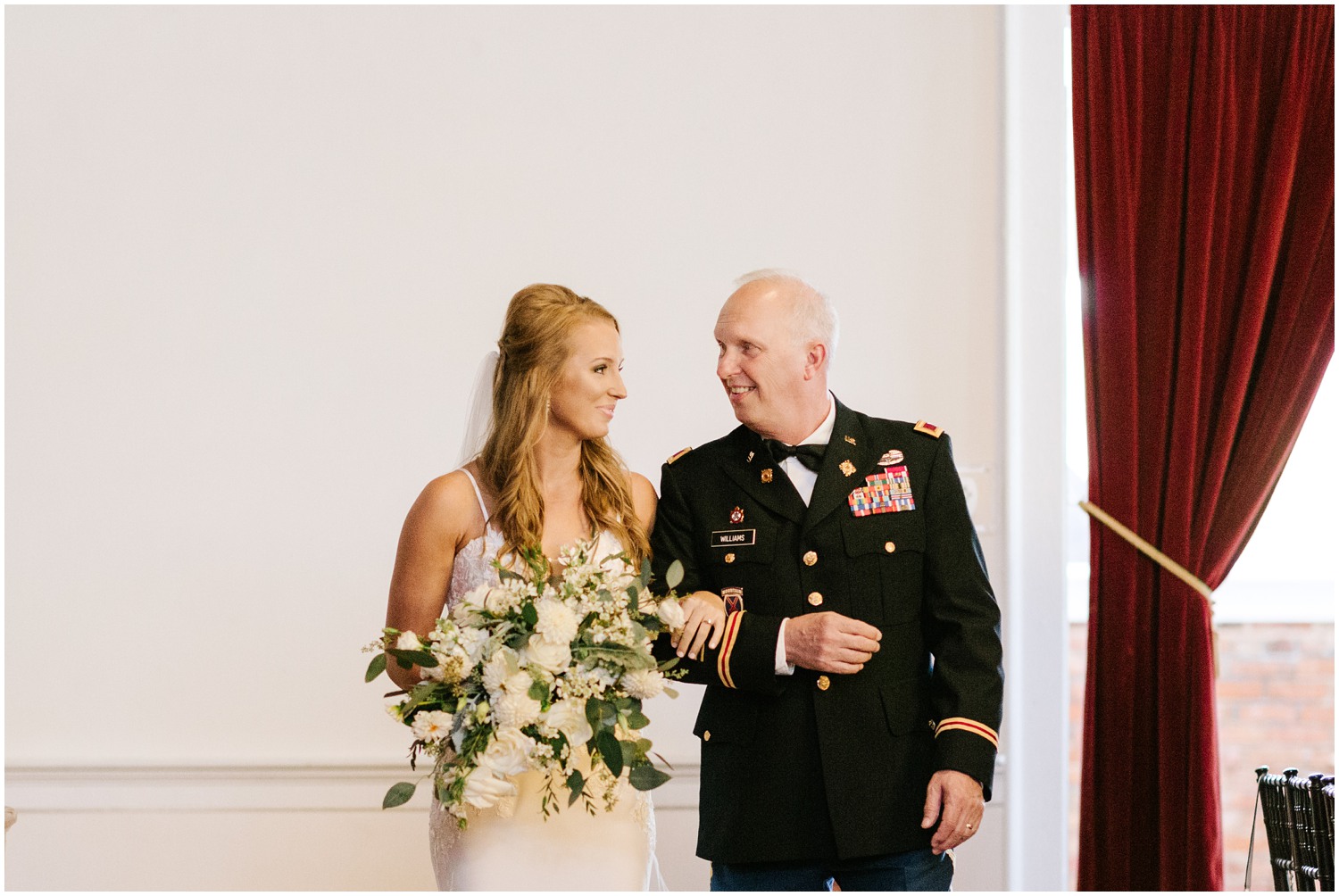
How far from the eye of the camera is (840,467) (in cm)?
274

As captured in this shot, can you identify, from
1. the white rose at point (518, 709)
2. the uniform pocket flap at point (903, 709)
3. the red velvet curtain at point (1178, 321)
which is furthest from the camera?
the red velvet curtain at point (1178, 321)

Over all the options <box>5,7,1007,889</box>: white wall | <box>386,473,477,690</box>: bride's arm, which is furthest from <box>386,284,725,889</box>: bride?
<box>5,7,1007,889</box>: white wall

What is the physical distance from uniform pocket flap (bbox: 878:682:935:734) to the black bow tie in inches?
19.8

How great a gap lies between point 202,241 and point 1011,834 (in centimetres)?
327

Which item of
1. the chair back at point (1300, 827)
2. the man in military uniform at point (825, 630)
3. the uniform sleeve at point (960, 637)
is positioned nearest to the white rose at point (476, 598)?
the man in military uniform at point (825, 630)

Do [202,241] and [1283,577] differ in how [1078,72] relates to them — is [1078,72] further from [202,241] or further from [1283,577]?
[202,241]

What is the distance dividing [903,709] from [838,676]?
0.15 m

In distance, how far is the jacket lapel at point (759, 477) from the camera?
2.74 metres

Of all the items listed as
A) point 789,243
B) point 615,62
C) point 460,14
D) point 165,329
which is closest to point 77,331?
point 165,329

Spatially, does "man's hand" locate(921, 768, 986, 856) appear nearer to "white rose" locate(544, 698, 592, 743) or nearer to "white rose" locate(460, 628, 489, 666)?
"white rose" locate(544, 698, 592, 743)

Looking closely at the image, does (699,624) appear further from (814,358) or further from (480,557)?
(814,358)

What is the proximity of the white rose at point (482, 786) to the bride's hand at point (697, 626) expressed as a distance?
1.50ft

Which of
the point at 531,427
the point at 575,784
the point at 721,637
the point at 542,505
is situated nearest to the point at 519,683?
the point at 575,784

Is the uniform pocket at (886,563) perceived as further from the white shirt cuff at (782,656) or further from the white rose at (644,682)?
the white rose at (644,682)
